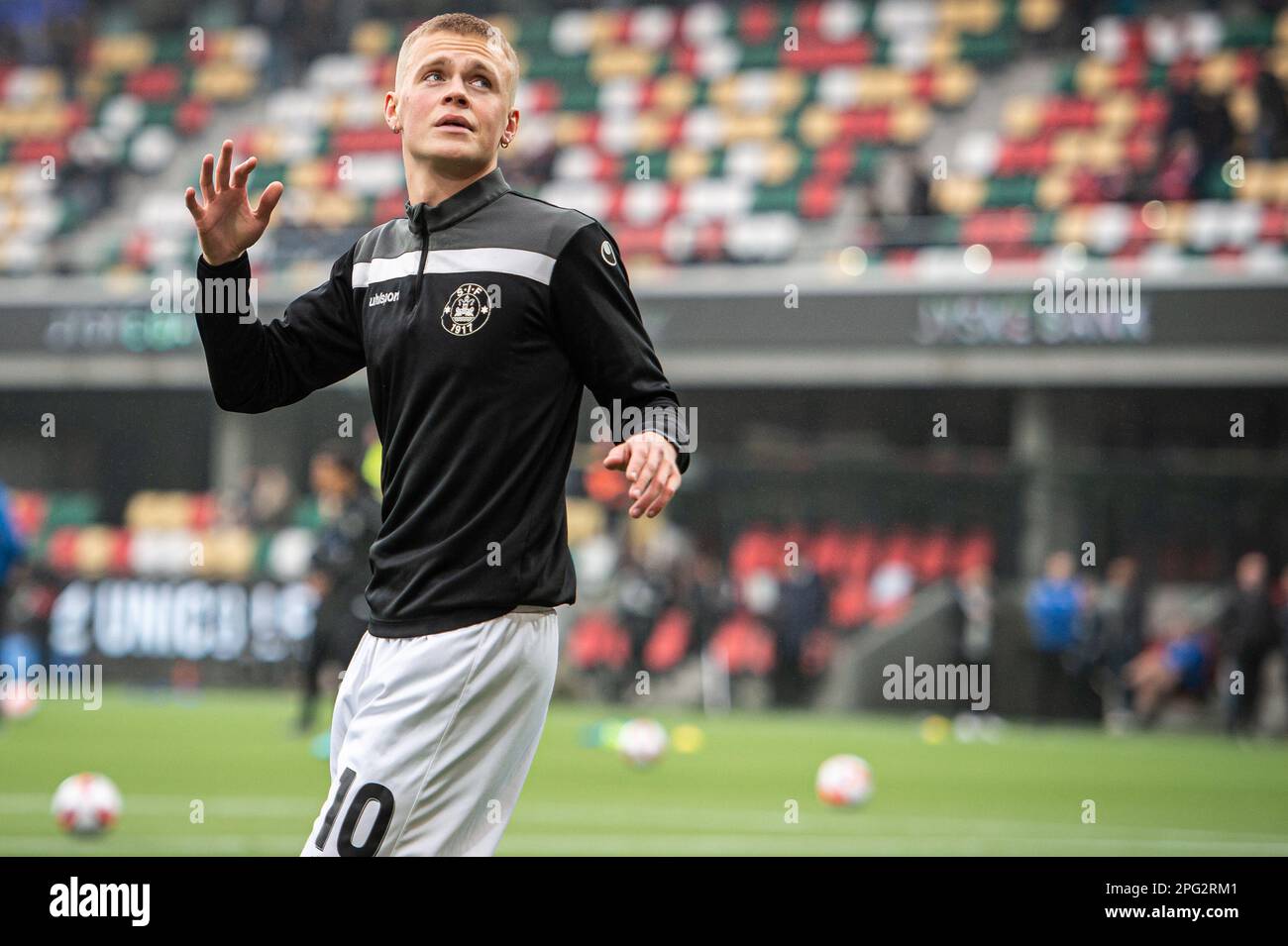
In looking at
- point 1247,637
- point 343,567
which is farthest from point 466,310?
point 1247,637

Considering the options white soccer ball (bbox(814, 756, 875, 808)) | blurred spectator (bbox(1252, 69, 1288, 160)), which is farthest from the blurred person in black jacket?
blurred spectator (bbox(1252, 69, 1288, 160))

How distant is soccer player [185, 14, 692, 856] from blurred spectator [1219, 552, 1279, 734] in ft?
46.5

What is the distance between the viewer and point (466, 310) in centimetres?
357

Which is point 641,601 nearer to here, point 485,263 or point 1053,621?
point 1053,621

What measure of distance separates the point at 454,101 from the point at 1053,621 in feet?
49.5

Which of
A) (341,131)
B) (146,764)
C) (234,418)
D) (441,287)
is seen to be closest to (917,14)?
(341,131)

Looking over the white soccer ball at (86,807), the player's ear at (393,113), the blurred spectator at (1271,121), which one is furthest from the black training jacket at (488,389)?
the blurred spectator at (1271,121)

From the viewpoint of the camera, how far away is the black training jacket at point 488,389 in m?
3.52

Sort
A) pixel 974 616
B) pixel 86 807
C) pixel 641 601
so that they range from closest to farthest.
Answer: pixel 86 807 < pixel 974 616 < pixel 641 601

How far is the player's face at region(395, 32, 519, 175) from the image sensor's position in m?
3.67

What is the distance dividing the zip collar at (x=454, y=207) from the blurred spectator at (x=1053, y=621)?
14743mm

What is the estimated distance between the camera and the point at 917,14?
2450cm

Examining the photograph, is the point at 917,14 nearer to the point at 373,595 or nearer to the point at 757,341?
the point at 757,341

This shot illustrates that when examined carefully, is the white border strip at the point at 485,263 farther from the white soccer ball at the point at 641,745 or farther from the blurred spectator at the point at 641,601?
the blurred spectator at the point at 641,601
